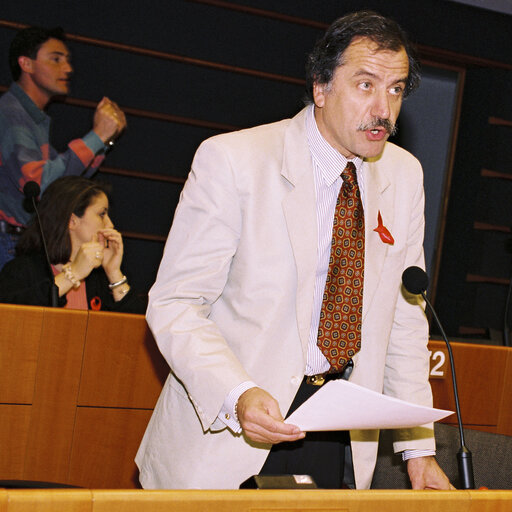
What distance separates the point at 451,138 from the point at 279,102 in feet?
4.81

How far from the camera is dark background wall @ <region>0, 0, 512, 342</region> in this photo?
16.2 feet

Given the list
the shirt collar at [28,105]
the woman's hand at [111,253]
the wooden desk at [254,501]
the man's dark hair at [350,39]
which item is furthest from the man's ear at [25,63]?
the wooden desk at [254,501]

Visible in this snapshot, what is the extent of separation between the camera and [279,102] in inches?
214

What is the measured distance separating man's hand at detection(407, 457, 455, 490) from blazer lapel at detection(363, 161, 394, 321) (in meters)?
0.37

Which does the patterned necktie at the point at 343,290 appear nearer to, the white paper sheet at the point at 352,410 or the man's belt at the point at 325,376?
the man's belt at the point at 325,376

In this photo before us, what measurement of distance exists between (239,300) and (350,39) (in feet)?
2.11

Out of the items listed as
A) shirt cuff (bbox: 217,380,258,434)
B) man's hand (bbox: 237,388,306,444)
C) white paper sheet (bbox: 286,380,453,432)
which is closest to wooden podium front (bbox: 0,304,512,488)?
shirt cuff (bbox: 217,380,258,434)

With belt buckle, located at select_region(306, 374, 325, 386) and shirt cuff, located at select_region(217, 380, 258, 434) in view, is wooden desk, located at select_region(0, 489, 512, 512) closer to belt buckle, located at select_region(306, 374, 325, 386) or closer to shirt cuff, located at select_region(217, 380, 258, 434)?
shirt cuff, located at select_region(217, 380, 258, 434)

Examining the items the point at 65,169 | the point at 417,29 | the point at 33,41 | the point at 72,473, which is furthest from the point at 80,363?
the point at 417,29

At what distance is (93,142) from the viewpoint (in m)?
4.46

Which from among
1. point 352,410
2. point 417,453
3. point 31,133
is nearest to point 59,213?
point 31,133

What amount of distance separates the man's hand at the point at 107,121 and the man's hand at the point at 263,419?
3.39 meters

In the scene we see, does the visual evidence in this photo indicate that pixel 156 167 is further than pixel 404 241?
Yes

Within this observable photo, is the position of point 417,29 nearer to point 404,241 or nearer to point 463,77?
point 463,77
